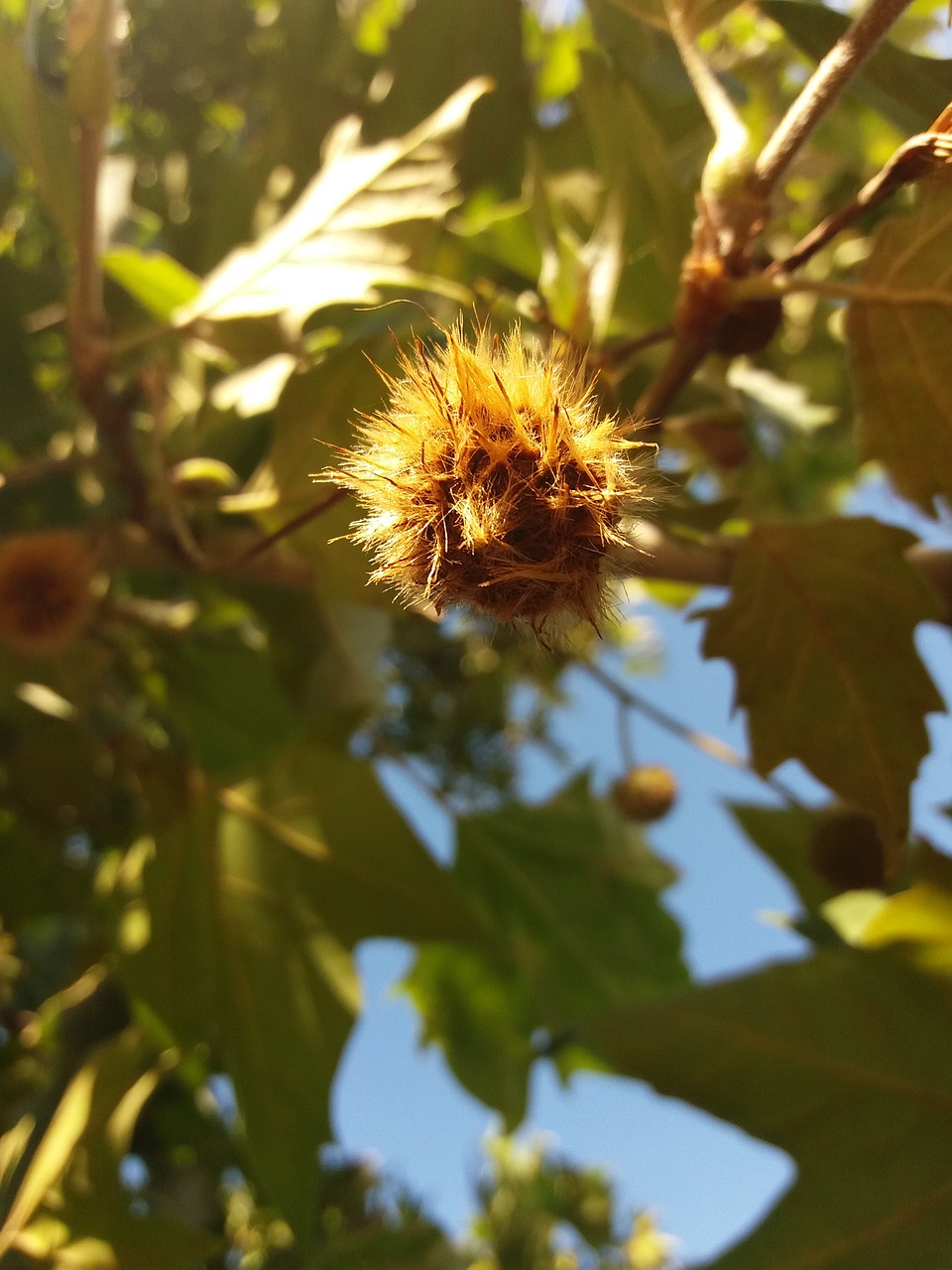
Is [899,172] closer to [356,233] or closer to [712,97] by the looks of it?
[712,97]

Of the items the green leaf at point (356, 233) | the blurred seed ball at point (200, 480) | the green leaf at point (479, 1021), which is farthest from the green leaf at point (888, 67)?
the green leaf at point (479, 1021)

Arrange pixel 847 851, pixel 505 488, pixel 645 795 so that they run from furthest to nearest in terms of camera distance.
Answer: pixel 645 795 < pixel 847 851 < pixel 505 488

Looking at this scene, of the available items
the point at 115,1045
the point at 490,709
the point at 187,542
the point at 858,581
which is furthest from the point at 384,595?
the point at 490,709

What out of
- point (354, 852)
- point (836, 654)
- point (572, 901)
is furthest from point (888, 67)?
point (572, 901)

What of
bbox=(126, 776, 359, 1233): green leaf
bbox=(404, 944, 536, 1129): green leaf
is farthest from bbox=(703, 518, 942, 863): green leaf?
bbox=(404, 944, 536, 1129): green leaf

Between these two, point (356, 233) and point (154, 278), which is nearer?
point (356, 233)

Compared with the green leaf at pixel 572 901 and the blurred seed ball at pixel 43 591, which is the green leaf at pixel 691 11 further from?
the green leaf at pixel 572 901

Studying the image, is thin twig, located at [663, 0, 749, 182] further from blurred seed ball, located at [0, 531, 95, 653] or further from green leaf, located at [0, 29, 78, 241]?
blurred seed ball, located at [0, 531, 95, 653]
